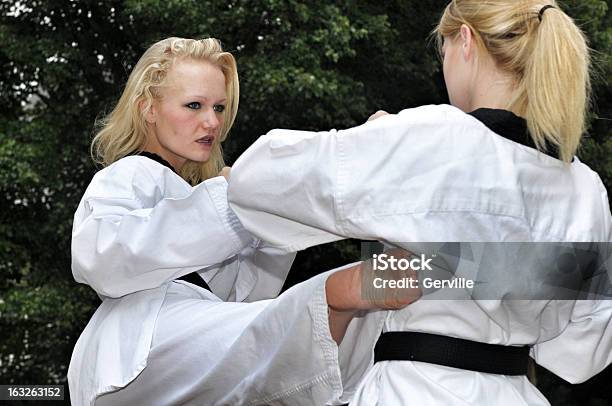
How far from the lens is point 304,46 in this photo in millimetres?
10094

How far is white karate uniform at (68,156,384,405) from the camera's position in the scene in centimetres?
216

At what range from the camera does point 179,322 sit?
2.46 meters

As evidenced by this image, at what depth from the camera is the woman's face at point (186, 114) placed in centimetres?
287

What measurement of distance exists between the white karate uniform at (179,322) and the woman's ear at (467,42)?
56 centimetres

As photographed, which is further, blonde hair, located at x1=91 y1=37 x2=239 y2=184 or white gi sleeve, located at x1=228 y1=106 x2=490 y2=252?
blonde hair, located at x1=91 y1=37 x2=239 y2=184

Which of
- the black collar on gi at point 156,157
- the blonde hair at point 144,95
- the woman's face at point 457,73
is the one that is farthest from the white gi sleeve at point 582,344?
the blonde hair at point 144,95

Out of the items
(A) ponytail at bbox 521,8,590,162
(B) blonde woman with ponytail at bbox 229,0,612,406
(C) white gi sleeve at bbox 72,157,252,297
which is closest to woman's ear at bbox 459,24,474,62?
(B) blonde woman with ponytail at bbox 229,0,612,406

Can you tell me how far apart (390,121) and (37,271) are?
970 centimetres

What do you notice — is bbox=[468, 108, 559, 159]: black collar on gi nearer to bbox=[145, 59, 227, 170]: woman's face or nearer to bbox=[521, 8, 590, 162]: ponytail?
bbox=[521, 8, 590, 162]: ponytail

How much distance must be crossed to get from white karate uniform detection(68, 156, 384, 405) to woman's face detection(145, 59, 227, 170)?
10.8 inches

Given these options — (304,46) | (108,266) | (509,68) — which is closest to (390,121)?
(509,68)

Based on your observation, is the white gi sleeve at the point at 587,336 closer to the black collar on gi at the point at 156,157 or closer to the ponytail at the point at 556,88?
the ponytail at the point at 556,88

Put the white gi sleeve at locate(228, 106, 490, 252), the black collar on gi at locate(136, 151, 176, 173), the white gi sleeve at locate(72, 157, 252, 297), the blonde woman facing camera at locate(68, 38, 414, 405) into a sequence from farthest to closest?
the black collar on gi at locate(136, 151, 176, 173), the white gi sleeve at locate(72, 157, 252, 297), the blonde woman facing camera at locate(68, 38, 414, 405), the white gi sleeve at locate(228, 106, 490, 252)

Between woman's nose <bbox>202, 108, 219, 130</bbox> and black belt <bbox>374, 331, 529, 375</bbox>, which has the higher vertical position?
woman's nose <bbox>202, 108, 219, 130</bbox>
